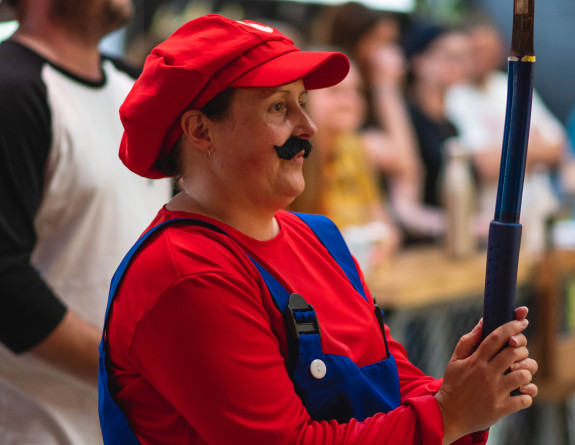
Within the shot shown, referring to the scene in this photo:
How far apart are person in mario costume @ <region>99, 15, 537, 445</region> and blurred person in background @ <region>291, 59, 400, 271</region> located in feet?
5.11

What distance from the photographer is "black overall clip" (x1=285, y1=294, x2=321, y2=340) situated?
879mm

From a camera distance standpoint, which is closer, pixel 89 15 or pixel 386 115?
pixel 89 15

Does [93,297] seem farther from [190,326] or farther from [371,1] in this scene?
[371,1]

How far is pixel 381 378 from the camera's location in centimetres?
97

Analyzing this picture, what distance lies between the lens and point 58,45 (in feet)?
4.75

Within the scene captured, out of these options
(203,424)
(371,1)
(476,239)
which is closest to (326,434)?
(203,424)

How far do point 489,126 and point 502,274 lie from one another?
11.6 feet

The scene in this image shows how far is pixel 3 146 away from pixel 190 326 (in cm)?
63

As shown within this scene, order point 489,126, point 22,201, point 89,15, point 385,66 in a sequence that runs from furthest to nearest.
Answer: point 489,126, point 385,66, point 89,15, point 22,201

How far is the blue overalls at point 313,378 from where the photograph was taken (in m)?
0.88

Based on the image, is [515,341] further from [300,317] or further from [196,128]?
[196,128]

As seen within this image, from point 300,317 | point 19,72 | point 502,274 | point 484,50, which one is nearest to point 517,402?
point 502,274

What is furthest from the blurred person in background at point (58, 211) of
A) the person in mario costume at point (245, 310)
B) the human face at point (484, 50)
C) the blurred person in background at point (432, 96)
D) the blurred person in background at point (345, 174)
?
the human face at point (484, 50)

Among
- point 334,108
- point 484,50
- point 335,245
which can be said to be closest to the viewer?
point 335,245
